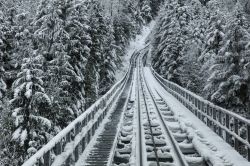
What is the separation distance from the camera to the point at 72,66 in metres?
29.8

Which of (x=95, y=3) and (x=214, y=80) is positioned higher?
(x=95, y=3)

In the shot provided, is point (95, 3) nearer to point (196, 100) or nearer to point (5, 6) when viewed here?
point (5, 6)

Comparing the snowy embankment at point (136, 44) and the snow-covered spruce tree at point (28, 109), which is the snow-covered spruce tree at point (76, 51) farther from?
the snowy embankment at point (136, 44)

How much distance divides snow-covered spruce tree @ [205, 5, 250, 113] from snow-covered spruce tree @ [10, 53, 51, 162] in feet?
47.5

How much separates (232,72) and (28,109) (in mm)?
17334

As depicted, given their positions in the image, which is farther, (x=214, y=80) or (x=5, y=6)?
(x=5, y=6)

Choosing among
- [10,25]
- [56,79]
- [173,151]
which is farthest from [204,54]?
[173,151]

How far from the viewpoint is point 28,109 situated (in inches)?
776

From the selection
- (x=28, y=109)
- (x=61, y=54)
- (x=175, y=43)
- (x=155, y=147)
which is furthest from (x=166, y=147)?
(x=175, y=43)

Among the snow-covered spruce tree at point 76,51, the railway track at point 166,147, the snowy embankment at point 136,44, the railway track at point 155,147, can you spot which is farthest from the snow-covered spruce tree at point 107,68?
the railway track at point 166,147

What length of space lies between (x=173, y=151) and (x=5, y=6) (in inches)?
1575

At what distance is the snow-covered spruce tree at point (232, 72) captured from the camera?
27.2 m

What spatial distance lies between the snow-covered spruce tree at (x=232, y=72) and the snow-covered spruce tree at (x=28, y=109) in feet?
47.5

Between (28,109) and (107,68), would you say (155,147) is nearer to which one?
(28,109)
